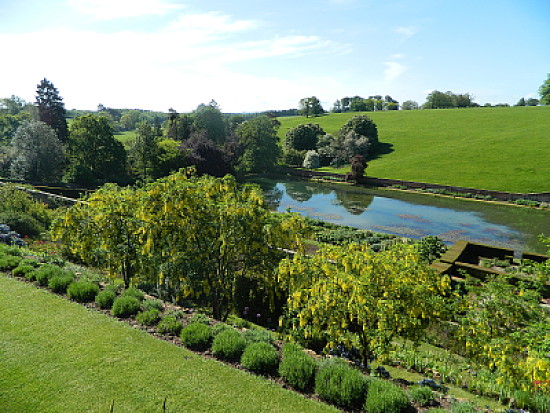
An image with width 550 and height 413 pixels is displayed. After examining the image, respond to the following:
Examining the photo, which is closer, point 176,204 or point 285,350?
point 285,350

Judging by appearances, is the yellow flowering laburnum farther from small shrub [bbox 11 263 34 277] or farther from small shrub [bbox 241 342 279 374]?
small shrub [bbox 11 263 34 277]

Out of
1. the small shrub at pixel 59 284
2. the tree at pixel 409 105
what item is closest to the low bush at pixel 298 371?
the small shrub at pixel 59 284

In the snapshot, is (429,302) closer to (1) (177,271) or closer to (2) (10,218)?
(1) (177,271)

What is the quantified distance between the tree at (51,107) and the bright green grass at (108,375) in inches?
1884

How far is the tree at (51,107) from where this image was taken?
157ft

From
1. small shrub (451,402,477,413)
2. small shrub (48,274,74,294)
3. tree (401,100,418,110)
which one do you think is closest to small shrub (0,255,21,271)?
small shrub (48,274,74,294)

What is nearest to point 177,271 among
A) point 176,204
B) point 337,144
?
point 176,204

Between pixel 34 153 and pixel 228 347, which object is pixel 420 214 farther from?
pixel 34 153

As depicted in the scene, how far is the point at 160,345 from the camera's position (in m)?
8.00

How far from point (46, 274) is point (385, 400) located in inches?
406

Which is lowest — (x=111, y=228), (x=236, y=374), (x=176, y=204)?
(x=236, y=374)

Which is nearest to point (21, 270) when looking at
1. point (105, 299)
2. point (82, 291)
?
point (82, 291)

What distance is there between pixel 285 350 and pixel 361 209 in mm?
35413

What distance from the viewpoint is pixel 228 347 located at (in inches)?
307
